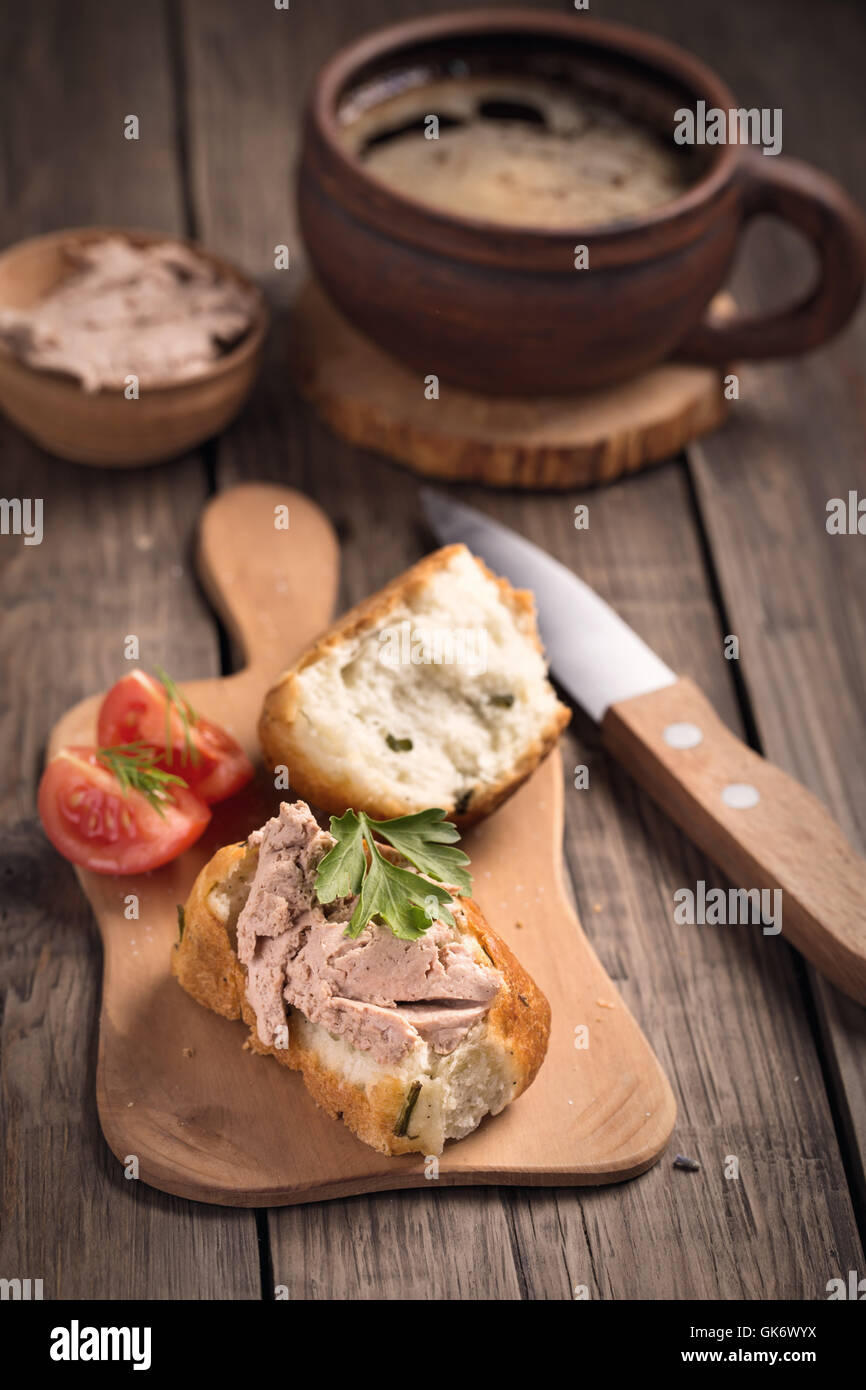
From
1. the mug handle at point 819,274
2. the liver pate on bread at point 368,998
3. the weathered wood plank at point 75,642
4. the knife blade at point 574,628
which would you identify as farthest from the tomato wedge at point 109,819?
the mug handle at point 819,274

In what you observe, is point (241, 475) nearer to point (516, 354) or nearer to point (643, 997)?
point (516, 354)

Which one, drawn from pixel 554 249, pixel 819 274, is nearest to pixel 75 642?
pixel 554 249

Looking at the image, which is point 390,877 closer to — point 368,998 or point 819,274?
point 368,998

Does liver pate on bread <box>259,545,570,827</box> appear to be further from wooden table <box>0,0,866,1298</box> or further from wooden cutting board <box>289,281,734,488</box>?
wooden cutting board <box>289,281,734,488</box>

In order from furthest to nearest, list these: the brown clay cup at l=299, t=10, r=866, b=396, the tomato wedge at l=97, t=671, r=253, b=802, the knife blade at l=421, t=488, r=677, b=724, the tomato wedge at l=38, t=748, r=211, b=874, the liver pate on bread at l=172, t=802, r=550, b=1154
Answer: the brown clay cup at l=299, t=10, r=866, b=396, the knife blade at l=421, t=488, r=677, b=724, the tomato wedge at l=97, t=671, r=253, b=802, the tomato wedge at l=38, t=748, r=211, b=874, the liver pate on bread at l=172, t=802, r=550, b=1154

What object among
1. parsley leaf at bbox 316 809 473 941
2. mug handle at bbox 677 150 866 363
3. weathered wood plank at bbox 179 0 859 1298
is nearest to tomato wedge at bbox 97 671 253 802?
parsley leaf at bbox 316 809 473 941

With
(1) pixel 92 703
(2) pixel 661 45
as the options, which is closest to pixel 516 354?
(2) pixel 661 45
